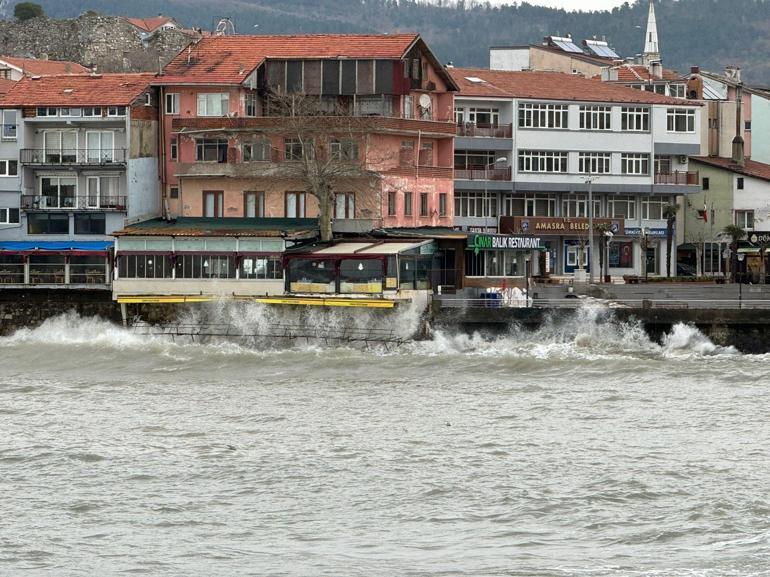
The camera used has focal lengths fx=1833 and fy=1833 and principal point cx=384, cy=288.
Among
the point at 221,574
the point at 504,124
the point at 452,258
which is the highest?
the point at 504,124

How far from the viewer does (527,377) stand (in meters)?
59.8

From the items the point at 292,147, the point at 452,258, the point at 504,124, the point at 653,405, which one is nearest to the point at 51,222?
the point at 292,147

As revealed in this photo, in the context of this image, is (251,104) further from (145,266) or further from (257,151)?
(145,266)

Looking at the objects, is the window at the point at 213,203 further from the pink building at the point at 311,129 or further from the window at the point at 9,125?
the window at the point at 9,125

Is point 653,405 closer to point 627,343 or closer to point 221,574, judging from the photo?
point 627,343

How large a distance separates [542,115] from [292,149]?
71.9ft

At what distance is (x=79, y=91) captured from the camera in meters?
83.6

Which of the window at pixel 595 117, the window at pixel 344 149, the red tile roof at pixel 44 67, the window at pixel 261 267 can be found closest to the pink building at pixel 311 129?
the window at pixel 344 149

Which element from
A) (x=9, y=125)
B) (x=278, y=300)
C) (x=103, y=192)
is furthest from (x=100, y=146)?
(x=278, y=300)

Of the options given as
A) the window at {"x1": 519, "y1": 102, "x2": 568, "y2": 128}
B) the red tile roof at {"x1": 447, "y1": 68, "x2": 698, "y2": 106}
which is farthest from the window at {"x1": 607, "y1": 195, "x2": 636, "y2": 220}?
the red tile roof at {"x1": 447, "y1": 68, "x2": 698, "y2": 106}

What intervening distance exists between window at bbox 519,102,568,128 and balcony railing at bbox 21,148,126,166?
24.4 metres

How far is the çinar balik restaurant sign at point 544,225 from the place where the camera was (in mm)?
95250

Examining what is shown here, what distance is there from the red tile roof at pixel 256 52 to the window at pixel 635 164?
1967 centimetres

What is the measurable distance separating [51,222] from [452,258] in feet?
59.3
